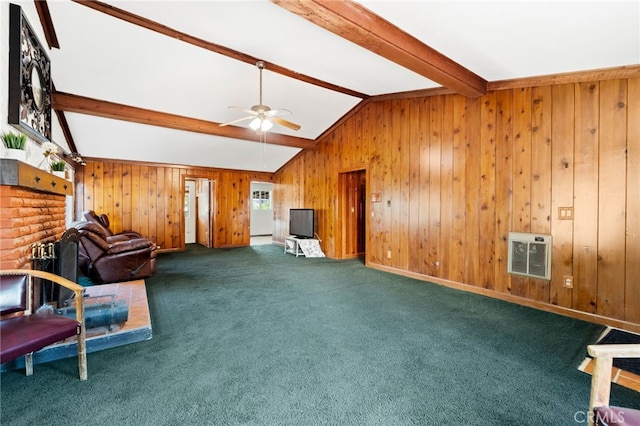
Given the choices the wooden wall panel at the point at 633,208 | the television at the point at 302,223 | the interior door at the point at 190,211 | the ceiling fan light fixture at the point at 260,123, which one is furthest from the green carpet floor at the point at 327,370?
the interior door at the point at 190,211

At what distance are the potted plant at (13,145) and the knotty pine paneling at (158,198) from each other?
5.51 meters

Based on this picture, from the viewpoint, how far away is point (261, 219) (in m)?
11.6

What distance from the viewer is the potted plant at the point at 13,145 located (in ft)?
6.79

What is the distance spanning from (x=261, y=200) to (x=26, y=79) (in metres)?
9.17

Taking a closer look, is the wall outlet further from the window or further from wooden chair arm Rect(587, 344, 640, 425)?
the window

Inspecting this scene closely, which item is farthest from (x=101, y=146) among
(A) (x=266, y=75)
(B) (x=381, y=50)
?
(B) (x=381, y=50)

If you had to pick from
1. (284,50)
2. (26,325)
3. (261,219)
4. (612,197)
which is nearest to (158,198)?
(261,219)

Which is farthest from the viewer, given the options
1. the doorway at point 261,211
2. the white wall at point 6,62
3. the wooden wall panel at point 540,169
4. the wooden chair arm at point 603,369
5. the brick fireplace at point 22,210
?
the doorway at point 261,211

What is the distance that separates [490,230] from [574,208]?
93 cm

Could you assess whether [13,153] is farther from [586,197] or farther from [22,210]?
[586,197]

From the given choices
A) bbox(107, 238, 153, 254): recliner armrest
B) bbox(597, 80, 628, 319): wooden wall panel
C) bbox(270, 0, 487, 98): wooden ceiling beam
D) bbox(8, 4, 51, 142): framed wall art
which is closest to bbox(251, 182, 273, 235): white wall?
bbox(107, 238, 153, 254): recliner armrest

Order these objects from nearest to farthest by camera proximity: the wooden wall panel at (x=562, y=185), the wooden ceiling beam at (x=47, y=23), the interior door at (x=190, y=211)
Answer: the wooden ceiling beam at (x=47, y=23), the wooden wall panel at (x=562, y=185), the interior door at (x=190, y=211)

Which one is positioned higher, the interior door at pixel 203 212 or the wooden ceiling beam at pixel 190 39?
the wooden ceiling beam at pixel 190 39

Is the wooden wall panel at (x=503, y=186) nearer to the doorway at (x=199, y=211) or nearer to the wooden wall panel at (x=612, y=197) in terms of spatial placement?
the wooden wall panel at (x=612, y=197)
